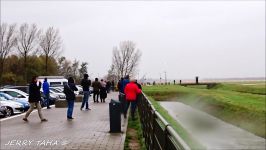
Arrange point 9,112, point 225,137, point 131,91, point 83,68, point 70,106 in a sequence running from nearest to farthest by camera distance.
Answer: point 70,106, point 131,91, point 9,112, point 225,137, point 83,68

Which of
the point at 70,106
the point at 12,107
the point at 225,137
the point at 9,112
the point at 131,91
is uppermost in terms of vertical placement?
the point at 131,91

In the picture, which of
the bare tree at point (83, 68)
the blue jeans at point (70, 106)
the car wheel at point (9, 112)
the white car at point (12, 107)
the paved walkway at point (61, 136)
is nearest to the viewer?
the paved walkway at point (61, 136)

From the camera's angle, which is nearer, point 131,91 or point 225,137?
point 131,91

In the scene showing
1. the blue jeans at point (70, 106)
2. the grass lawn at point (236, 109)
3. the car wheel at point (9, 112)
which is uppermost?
the blue jeans at point (70, 106)

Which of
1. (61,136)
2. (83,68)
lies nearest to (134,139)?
(61,136)

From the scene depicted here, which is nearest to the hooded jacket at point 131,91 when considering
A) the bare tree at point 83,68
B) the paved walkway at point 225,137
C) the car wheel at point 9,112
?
Result: the paved walkway at point 225,137

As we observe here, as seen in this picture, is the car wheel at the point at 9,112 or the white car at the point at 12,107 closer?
the car wheel at the point at 9,112

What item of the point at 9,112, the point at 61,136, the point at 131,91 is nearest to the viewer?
the point at 61,136

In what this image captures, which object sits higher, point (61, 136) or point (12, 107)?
point (12, 107)

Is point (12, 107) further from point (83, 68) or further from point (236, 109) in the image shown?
point (83, 68)

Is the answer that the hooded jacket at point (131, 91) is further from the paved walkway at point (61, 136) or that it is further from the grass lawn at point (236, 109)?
the grass lawn at point (236, 109)

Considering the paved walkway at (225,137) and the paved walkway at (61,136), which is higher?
the paved walkway at (61,136)

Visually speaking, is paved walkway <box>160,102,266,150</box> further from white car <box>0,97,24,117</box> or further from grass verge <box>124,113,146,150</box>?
white car <box>0,97,24,117</box>

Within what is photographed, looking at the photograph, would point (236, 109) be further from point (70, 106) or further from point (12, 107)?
point (70, 106)
